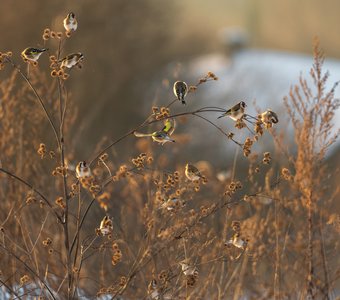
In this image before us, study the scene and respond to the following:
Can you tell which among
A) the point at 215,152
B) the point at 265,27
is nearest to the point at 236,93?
the point at 215,152

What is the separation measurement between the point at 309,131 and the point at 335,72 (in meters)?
15.3

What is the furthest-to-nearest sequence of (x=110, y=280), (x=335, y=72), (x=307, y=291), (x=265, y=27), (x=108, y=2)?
(x=265, y=27) < (x=335, y=72) < (x=108, y=2) < (x=110, y=280) < (x=307, y=291)

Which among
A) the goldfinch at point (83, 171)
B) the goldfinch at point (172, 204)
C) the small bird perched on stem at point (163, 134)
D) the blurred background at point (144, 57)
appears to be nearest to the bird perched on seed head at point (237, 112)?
the small bird perched on stem at point (163, 134)

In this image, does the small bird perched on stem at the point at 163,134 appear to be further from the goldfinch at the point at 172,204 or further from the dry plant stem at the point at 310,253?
the dry plant stem at the point at 310,253

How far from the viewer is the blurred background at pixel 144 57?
Result: 13.7m

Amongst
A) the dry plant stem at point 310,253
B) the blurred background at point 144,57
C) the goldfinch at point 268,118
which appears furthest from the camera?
the blurred background at point 144,57

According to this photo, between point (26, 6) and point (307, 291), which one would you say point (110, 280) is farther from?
point (26, 6)

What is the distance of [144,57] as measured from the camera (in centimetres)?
1653

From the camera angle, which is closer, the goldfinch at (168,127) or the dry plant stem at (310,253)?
the goldfinch at (168,127)

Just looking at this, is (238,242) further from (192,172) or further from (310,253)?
(310,253)

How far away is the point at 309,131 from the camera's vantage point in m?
3.60

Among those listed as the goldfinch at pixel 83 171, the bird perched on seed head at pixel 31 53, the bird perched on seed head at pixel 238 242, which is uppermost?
the bird perched on seed head at pixel 31 53

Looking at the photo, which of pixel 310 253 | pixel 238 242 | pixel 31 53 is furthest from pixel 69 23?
pixel 310 253

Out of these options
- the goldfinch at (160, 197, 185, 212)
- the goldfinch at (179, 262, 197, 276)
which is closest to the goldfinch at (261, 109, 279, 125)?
the goldfinch at (160, 197, 185, 212)
